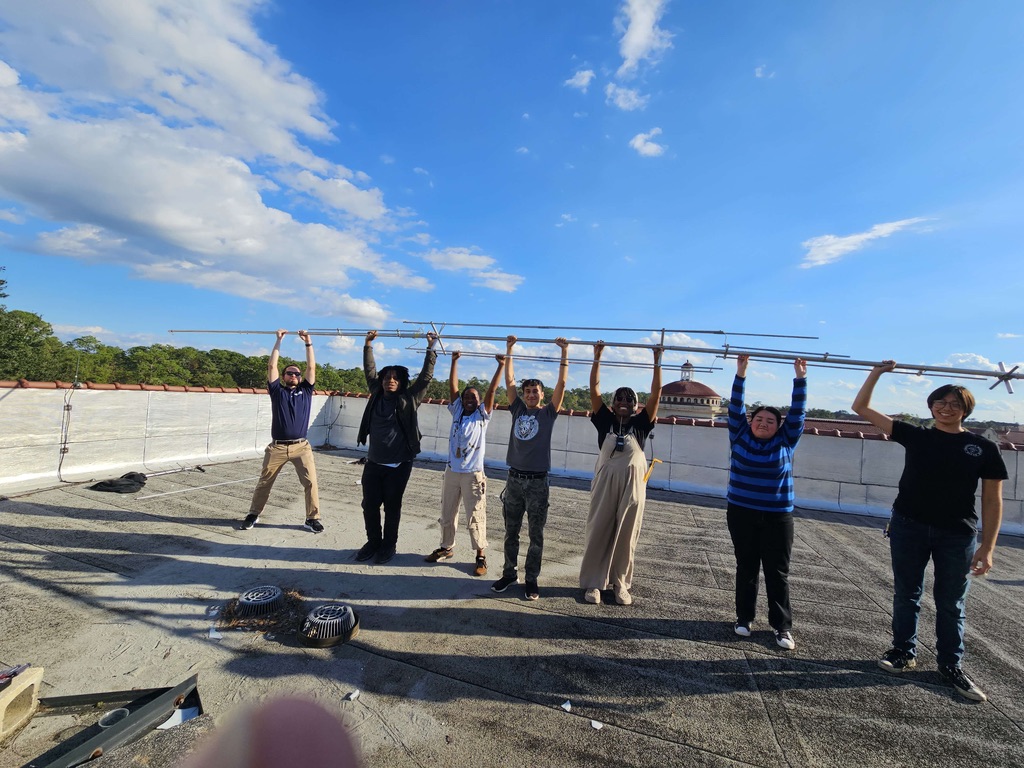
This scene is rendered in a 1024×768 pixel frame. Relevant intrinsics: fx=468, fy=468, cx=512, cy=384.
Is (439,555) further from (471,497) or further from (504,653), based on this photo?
(504,653)

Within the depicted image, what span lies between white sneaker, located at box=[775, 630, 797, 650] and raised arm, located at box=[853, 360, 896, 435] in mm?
1748

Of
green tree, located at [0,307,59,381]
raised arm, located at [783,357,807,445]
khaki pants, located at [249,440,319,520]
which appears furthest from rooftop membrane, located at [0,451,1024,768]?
green tree, located at [0,307,59,381]

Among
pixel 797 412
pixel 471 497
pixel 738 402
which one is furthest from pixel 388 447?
pixel 797 412

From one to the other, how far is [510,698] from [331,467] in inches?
333

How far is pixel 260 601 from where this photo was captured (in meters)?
3.65

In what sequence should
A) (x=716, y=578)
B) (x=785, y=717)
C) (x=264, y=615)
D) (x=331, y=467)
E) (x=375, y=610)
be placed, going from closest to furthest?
(x=785, y=717), (x=264, y=615), (x=375, y=610), (x=716, y=578), (x=331, y=467)

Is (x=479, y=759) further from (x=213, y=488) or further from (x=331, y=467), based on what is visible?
(x=331, y=467)

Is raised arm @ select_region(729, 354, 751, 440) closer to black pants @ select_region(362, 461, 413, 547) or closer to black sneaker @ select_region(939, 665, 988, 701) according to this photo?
black sneaker @ select_region(939, 665, 988, 701)

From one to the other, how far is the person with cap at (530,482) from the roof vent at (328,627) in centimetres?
138

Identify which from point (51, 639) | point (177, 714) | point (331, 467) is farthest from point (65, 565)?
point (331, 467)

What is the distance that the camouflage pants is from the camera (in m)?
4.29

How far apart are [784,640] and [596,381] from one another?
2488 millimetres

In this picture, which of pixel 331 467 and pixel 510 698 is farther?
pixel 331 467

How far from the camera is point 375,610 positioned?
3.87 meters
